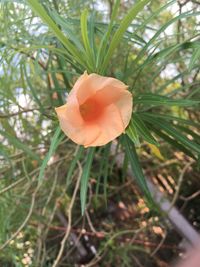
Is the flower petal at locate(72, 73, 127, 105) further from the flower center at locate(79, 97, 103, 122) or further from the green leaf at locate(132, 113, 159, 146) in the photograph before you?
the green leaf at locate(132, 113, 159, 146)

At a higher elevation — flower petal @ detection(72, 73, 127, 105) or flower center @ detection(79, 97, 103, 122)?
flower petal @ detection(72, 73, 127, 105)

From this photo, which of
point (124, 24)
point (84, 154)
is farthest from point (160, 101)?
point (84, 154)

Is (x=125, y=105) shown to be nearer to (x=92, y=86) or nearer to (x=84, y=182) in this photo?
(x=92, y=86)

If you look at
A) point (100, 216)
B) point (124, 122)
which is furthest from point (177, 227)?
point (124, 122)

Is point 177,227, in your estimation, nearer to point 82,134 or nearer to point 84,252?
point 84,252

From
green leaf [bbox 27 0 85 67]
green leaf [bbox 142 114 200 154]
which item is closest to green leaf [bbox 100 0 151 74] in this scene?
green leaf [bbox 27 0 85 67]

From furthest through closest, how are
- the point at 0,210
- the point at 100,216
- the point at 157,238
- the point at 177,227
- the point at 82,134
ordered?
the point at 100,216 → the point at 157,238 → the point at 177,227 → the point at 0,210 → the point at 82,134
